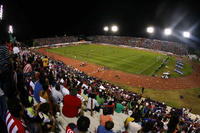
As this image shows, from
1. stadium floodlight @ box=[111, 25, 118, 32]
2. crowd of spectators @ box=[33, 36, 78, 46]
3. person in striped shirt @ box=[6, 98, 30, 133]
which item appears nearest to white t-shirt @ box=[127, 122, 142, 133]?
person in striped shirt @ box=[6, 98, 30, 133]

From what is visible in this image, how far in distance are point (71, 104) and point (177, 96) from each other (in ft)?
68.3

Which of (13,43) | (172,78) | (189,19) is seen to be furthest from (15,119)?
(189,19)

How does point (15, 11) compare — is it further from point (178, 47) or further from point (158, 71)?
point (178, 47)

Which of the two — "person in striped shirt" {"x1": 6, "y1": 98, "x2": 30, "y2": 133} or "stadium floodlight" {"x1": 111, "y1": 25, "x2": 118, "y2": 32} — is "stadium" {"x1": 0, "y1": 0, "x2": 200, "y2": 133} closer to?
"person in striped shirt" {"x1": 6, "y1": 98, "x2": 30, "y2": 133}

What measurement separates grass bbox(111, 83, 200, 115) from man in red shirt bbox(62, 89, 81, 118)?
17.0 m

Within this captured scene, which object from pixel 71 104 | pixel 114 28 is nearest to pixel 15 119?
pixel 71 104

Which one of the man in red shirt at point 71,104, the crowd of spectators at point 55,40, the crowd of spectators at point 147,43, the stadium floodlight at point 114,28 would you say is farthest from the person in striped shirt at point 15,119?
the stadium floodlight at point 114,28

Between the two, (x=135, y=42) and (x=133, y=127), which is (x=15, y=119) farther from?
(x=135, y=42)

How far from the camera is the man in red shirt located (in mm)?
5184

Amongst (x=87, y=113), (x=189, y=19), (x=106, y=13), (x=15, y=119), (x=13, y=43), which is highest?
(x=106, y=13)

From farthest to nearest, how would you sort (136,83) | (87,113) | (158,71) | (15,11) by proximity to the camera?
(15,11) < (158,71) < (136,83) < (87,113)

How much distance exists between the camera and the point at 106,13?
73.6 metres

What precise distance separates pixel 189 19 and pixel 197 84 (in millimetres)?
38635

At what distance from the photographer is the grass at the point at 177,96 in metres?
18.8
